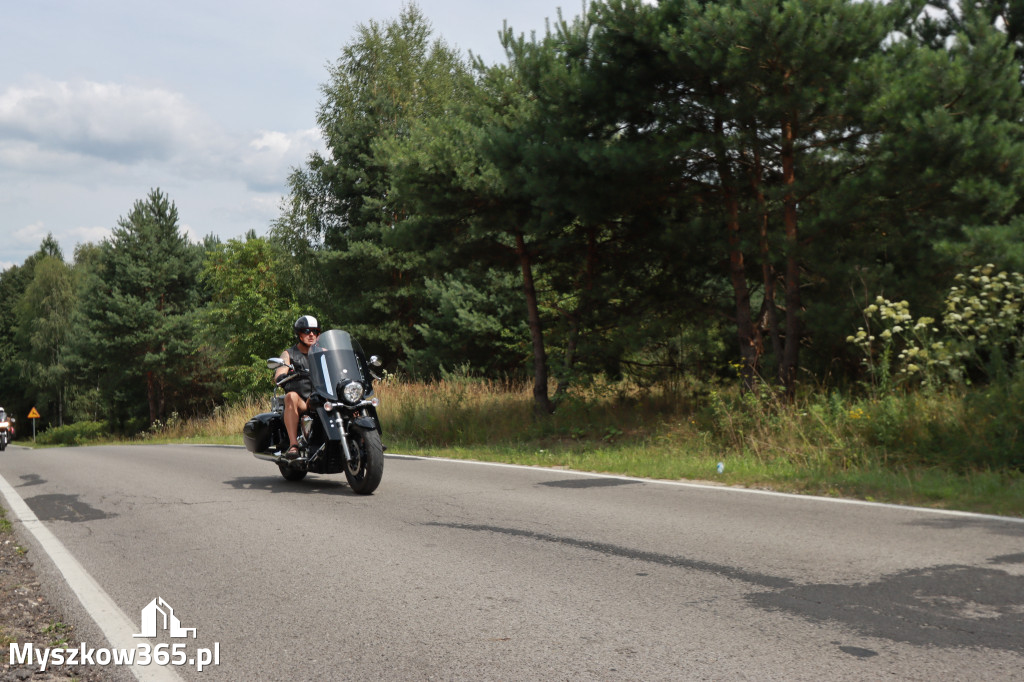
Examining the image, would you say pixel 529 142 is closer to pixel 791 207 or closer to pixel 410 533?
pixel 791 207

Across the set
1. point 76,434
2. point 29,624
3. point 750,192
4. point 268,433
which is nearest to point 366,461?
point 268,433

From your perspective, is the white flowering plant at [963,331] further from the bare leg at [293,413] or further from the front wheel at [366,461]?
the bare leg at [293,413]

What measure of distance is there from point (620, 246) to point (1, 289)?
322ft

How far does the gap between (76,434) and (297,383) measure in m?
65.3

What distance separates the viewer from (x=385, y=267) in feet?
122

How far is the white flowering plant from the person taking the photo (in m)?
9.48

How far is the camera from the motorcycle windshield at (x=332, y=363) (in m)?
9.16

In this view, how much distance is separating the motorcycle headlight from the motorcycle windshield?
5.3 inches

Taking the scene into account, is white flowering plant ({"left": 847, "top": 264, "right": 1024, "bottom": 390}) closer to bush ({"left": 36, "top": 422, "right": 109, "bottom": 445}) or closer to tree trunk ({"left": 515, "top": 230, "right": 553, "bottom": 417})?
tree trunk ({"left": 515, "top": 230, "right": 553, "bottom": 417})

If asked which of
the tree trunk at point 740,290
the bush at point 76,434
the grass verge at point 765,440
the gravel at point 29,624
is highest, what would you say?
the tree trunk at point 740,290

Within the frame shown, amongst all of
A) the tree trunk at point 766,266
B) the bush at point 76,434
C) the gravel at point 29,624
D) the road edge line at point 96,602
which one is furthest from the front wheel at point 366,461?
the bush at point 76,434

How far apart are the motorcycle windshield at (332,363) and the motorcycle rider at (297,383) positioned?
0.87 ft

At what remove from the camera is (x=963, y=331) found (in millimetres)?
10820

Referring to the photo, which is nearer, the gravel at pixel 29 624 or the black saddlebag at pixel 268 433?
the gravel at pixel 29 624
